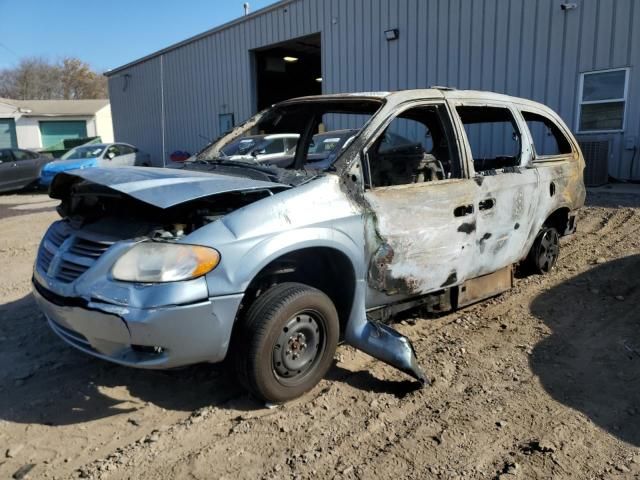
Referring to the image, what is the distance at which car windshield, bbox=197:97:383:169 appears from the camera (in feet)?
13.9

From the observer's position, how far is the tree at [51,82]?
193 feet

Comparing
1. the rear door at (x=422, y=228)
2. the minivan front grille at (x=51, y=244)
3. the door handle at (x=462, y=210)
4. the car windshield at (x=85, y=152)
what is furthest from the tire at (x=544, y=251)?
the car windshield at (x=85, y=152)

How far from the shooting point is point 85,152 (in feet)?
56.1

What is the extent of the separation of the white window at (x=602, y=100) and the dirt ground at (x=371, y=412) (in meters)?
7.18

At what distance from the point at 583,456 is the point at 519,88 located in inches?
399

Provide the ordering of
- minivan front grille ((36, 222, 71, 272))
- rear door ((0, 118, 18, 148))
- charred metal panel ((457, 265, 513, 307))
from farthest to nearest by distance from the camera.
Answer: rear door ((0, 118, 18, 148))
charred metal panel ((457, 265, 513, 307))
minivan front grille ((36, 222, 71, 272))

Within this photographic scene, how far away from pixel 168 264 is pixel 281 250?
1.99 feet

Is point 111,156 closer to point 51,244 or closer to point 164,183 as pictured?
point 51,244

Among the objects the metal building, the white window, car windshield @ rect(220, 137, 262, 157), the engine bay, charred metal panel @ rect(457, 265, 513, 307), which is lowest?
charred metal panel @ rect(457, 265, 513, 307)

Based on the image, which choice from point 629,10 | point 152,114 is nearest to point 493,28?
point 629,10

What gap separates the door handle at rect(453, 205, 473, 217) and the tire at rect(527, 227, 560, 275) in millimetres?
1592

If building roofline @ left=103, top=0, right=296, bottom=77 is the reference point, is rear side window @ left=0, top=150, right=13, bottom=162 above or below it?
below

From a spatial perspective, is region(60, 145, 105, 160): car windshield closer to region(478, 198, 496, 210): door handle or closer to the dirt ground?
the dirt ground

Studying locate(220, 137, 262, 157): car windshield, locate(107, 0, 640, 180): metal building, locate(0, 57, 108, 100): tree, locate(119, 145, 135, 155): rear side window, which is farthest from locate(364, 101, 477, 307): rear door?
locate(0, 57, 108, 100): tree
